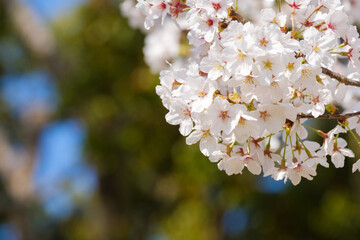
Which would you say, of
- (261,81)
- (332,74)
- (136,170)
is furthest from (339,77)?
(136,170)

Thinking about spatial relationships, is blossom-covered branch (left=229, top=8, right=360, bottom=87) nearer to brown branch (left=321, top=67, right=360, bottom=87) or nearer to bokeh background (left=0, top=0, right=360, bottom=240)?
brown branch (left=321, top=67, right=360, bottom=87)

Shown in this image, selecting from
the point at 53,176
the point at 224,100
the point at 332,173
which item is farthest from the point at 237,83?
the point at 53,176

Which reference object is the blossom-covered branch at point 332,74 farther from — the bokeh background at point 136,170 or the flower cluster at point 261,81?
the bokeh background at point 136,170

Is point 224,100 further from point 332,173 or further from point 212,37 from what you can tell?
point 332,173

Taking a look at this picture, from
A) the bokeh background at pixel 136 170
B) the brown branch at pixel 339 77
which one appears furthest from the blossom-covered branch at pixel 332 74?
the bokeh background at pixel 136 170

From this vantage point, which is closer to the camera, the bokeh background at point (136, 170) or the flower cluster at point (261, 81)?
the flower cluster at point (261, 81)

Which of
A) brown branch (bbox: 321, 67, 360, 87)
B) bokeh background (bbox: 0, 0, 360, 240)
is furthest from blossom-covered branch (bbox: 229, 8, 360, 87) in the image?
bokeh background (bbox: 0, 0, 360, 240)

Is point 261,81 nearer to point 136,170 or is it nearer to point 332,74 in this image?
point 332,74

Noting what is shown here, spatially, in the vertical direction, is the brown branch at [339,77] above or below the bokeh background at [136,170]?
above
